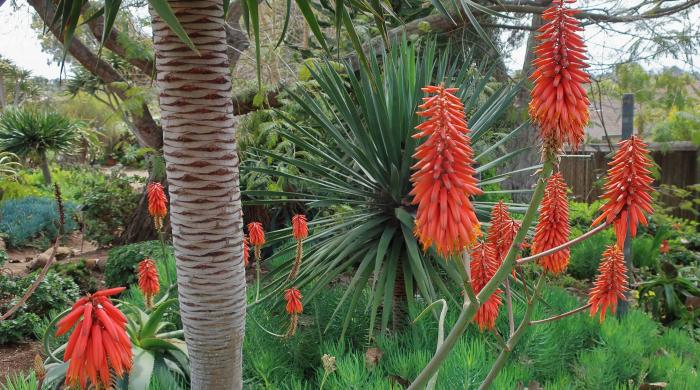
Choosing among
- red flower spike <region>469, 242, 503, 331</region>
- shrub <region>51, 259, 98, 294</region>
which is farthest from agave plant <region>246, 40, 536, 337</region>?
shrub <region>51, 259, 98, 294</region>

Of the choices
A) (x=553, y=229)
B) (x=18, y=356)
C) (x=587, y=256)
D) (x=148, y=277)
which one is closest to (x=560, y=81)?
(x=553, y=229)

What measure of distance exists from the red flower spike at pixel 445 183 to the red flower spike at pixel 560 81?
0.74 feet

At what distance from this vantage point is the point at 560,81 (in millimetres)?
1296

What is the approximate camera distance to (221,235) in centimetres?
194

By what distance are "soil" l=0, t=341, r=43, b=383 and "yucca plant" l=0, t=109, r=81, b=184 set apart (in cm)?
546

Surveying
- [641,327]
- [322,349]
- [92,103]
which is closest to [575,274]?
[641,327]

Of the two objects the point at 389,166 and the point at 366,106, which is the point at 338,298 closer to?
the point at 389,166

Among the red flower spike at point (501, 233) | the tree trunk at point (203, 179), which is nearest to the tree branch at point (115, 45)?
the tree trunk at point (203, 179)

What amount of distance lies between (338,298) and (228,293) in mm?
2183

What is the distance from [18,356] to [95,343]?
13.7ft

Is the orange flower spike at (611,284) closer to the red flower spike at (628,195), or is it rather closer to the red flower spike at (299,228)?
the red flower spike at (628,195)

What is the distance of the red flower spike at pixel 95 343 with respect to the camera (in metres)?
1.21

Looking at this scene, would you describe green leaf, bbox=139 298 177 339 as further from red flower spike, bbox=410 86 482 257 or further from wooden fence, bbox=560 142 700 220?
wooden fence, bbox=560 142 700 220

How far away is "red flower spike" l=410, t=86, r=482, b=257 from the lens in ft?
3.81
